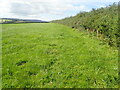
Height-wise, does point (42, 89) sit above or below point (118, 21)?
below

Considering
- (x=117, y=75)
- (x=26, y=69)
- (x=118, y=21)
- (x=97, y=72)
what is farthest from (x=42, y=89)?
(x=118, y=21)

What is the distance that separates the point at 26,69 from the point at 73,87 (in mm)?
3274

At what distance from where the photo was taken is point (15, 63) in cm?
995

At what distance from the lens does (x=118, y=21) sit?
43.6 ft

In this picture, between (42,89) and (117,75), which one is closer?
(42,89)

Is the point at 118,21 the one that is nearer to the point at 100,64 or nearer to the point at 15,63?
the point at 100,64

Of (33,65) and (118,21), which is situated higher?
(118,21)

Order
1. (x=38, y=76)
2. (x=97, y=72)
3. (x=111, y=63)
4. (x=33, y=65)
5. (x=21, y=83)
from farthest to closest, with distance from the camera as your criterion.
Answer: (x=111, y=63)
(x=33, y=65)
(x=97, y=72)
(x=38, y=76)
(x=21, y=83)

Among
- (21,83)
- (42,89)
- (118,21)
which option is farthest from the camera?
(118,21)

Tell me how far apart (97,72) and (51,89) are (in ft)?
10.3

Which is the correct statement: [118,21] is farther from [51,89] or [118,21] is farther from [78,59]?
[51,89]

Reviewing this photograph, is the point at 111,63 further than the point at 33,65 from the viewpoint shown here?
Yes

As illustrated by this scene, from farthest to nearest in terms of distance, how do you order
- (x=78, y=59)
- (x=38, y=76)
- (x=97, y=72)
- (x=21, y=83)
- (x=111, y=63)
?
(x=78, y=59), (x=111, y=63), (x=97, y=72), (x=38, y=76), (x=21, y=83)

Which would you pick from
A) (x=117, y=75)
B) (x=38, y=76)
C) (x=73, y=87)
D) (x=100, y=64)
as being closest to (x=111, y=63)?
(x=100, y=64)
